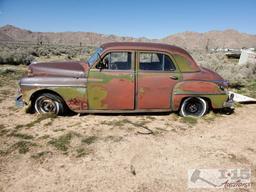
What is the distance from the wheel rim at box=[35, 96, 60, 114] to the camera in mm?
6161

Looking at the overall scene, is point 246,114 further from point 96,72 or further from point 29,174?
point 29,174

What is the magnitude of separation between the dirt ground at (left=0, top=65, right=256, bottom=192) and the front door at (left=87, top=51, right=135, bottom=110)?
42 cm

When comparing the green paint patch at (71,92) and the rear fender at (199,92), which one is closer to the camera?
the green paint patch at (71,92)

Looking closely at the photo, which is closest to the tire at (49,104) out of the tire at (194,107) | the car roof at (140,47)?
the car roof at (140,47)

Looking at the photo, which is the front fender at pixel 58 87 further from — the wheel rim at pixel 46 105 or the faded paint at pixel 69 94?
the wheel rim at pixel 46 105

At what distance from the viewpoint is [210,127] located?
607 centimetres

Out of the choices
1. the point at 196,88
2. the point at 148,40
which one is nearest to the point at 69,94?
the point at 196,88

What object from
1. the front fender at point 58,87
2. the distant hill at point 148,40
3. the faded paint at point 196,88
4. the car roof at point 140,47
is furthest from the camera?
the distant hill at point 148,40

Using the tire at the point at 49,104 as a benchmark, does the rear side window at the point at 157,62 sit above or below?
above

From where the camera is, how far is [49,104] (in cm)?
625

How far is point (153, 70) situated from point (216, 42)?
453 feet

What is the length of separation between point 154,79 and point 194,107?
135 centimetres

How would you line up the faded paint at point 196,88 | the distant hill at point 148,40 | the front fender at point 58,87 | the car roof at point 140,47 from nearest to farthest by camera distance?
the front fender at point 58,87, the car roof at point 140,47, the faded paint at point 196,88, the distant hill at point 148,40

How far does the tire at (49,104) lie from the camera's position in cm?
612
